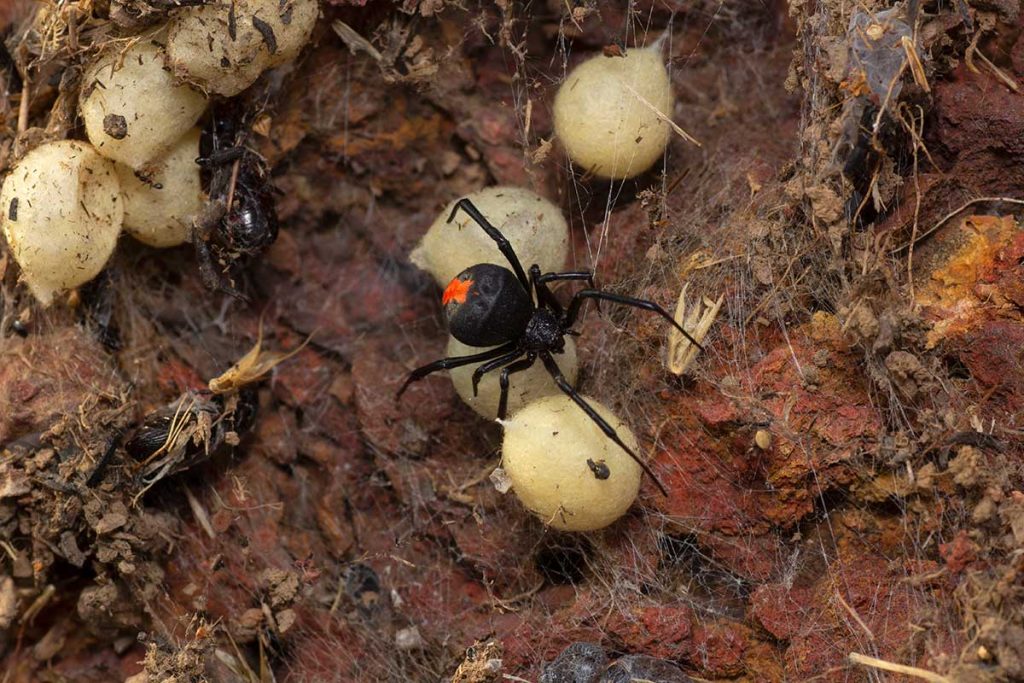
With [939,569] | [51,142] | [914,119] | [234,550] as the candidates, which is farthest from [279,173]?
[939,569]

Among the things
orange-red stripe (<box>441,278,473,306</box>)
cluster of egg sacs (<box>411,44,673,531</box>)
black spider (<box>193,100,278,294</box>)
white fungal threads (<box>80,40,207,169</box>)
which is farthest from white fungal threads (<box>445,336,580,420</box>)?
white fungal threads (<box>80,40,207,169</box>)

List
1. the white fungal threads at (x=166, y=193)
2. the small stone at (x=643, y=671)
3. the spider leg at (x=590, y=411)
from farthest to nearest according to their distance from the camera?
the white fungal threads at (x=166, y=193), the spider leg at (x=590, y=411), the small stone at (x=643, y=671)

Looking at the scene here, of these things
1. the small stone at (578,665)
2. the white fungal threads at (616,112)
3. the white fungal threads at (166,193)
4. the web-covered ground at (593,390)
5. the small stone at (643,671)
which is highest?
the white fungal threads at (166,193)

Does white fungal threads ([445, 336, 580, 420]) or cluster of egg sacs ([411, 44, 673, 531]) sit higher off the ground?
cluster of egg sacs ([411, 44, 673, 531])

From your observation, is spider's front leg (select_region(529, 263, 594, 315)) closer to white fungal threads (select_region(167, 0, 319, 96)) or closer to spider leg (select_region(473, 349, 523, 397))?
spider leg (select_region(473, 349, 523, 397))

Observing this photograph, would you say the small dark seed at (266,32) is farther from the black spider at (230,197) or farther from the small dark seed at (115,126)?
the small dark seed at (115,126)

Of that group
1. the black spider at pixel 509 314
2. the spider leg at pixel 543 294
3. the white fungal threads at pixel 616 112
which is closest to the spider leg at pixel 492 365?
the black spider at pixel 509 314
